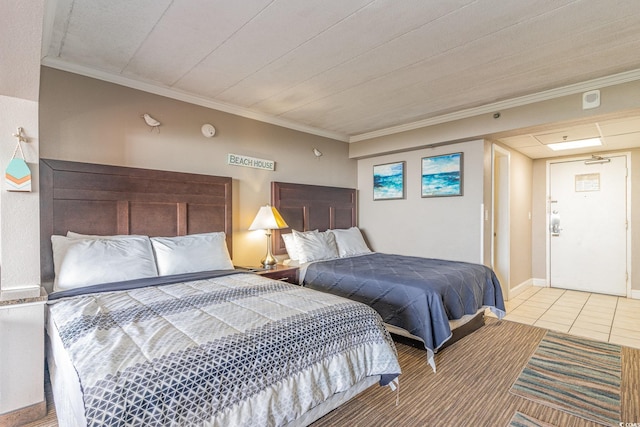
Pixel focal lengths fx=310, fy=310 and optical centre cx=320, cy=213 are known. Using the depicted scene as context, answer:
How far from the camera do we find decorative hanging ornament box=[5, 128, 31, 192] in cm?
190

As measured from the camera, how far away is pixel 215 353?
1268mm

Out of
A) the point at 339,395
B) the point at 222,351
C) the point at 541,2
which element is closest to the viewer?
the point at 222,351

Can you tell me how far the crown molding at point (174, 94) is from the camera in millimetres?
2596

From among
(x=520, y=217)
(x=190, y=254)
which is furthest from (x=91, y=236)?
(x=520, y=217)

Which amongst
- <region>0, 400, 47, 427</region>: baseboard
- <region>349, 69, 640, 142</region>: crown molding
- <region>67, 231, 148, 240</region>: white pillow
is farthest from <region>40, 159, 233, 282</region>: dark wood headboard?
<region>349, 69, 640, 142</region>: crown molding

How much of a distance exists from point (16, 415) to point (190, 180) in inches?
84.7

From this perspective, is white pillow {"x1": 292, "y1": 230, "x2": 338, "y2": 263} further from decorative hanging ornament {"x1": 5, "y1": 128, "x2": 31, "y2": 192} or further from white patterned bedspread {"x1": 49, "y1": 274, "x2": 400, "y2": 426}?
decorative hanging ornament {"x1": 5, "y1": 128, "x2": 31, "y2": 192}

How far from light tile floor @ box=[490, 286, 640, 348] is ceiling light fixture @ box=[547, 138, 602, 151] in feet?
7.26

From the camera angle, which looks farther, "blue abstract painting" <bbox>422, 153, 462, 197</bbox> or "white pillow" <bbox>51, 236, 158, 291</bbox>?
"blue abstract painting" <bbox>422, 153, 462, 197</bbox>

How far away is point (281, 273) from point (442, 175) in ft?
8.20

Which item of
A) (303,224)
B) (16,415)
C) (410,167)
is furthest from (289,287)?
(410,167)

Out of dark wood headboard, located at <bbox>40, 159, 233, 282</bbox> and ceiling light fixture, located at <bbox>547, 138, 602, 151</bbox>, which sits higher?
ceiling light fixture, located at <bbox>547, 138, 602, 151</bbox>

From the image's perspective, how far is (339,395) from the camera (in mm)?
1706

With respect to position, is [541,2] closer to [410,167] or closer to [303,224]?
[410,167]
